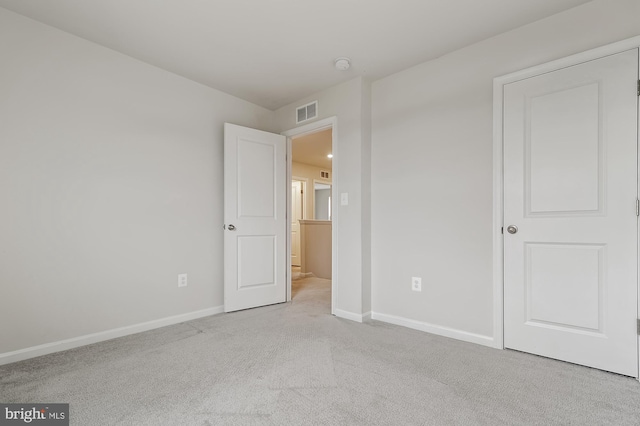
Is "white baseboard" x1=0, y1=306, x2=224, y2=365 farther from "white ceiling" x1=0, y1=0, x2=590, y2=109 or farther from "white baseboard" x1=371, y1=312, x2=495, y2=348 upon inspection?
"white ceiling" x1=0, y1=0, x2=590, y2=109

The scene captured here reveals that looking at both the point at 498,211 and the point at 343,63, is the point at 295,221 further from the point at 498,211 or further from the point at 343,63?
the point at 498,211

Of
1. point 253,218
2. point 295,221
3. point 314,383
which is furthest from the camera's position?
point 295,221

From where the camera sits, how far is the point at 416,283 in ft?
9.23

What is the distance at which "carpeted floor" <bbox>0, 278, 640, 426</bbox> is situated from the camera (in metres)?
1.51

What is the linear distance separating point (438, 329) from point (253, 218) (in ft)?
7.03

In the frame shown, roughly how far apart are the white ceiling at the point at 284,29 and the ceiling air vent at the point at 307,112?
475mm

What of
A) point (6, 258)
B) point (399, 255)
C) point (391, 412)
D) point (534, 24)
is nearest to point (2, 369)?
point (6, 258)

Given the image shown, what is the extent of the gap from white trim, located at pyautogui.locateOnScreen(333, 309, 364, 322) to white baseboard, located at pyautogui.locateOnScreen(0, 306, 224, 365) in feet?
4.20

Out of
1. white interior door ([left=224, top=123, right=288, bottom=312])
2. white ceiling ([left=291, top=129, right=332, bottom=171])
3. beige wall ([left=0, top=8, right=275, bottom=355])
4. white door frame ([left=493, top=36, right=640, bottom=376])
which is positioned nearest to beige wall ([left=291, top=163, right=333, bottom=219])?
white ceiling ([left=291, top=129, right=332, bottom=171])

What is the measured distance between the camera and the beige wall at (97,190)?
7.07 ft

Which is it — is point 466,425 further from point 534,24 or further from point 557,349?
point 534,24

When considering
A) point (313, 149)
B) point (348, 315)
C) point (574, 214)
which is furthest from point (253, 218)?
point (574, 214)

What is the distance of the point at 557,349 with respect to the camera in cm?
212

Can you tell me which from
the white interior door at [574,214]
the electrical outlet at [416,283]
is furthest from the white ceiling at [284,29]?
the electrical outlet at [416,283]
